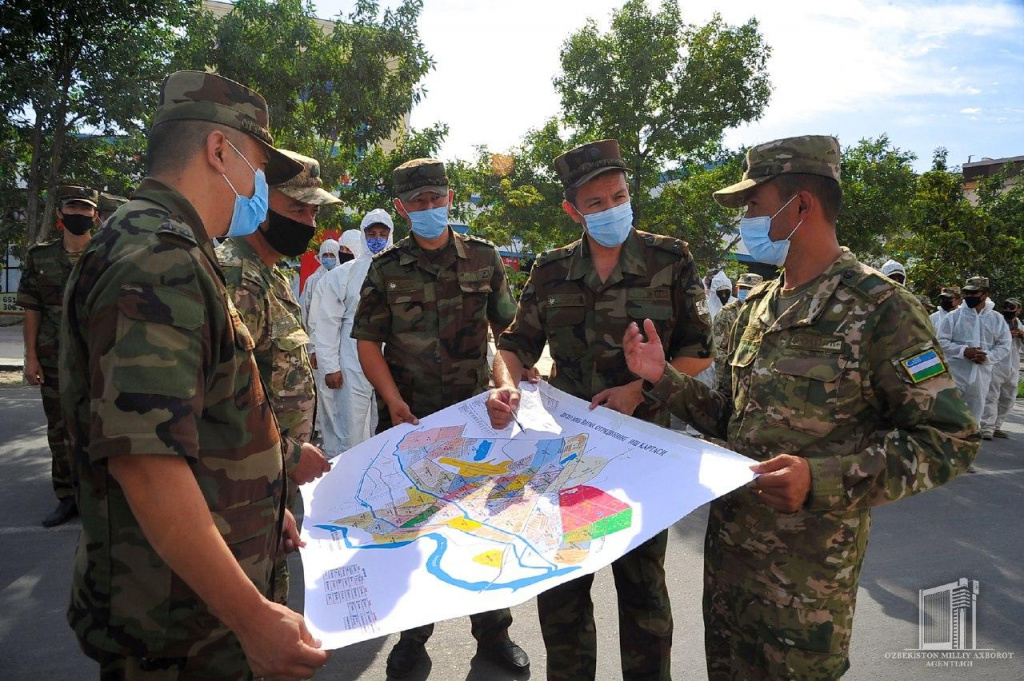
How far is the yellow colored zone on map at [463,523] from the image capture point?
66.1 inches

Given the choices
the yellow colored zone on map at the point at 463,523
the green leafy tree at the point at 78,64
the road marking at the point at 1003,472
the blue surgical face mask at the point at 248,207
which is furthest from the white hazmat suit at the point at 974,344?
the green leafy tree at the point at 78,64

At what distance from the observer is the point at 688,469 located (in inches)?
66.8

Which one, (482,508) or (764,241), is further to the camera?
(764,241)

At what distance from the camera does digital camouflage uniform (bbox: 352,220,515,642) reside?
3.15 m

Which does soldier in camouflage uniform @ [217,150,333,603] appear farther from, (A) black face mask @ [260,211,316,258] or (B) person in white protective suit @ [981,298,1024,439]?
(B) person in white protective suit @ [981,298,1024,439]

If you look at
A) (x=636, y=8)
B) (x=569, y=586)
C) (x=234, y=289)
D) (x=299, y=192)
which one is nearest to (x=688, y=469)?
(x=569, y=586)

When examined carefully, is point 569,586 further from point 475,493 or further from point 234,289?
point 234,289

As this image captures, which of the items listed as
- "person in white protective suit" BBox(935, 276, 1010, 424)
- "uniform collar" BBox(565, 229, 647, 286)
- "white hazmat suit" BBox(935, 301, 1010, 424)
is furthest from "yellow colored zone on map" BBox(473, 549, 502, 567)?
"white hazmat suit" BBox(935, 301, 1010, 424)

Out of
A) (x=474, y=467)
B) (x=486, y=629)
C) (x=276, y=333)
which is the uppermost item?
(x=276, y=333)

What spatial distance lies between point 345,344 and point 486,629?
3355mm

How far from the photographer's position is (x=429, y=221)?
124 inches

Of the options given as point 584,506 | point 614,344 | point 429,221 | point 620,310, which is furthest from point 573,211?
point 584,506

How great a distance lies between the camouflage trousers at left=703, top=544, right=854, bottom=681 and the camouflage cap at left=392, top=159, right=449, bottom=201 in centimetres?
204

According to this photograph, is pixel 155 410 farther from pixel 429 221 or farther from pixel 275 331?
pixel 429 221
